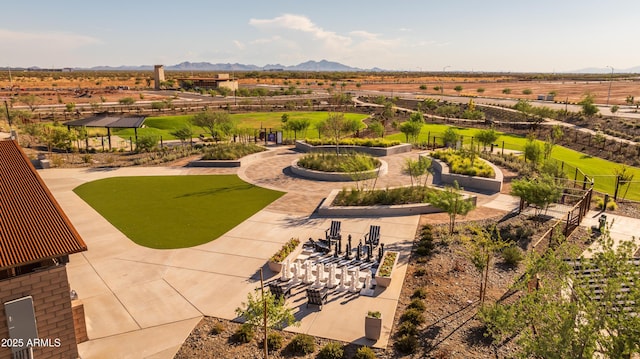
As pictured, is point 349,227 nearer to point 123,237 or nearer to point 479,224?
point 479,224

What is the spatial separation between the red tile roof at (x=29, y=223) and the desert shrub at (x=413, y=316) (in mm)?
9540

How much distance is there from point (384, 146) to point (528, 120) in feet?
115

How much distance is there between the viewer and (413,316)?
1322 cm

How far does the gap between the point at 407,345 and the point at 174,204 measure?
1754cm

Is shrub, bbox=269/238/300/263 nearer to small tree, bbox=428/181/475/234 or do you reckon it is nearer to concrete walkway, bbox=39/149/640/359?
concrete walkway, bbox=39/149/640/359

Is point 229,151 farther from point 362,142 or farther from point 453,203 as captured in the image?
point 453,203

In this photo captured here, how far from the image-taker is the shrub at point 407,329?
12.5 meters

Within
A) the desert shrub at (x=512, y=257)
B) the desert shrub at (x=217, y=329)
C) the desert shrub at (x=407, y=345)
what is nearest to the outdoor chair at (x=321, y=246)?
the desert shrub at (x=217, y=329)

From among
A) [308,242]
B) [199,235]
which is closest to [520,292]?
[308,242]

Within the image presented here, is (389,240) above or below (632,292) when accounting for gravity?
below

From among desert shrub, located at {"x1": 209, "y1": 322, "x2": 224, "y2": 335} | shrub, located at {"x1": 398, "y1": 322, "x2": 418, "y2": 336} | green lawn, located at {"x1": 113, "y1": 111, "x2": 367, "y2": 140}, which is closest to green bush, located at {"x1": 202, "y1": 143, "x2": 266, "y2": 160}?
green lawn, located at {"x1": 113, "y1": 111, "x2": 367, "y2": 140}

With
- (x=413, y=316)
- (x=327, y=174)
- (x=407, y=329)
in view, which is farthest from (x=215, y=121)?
(x=407, y=329)

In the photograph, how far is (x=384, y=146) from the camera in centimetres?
3841

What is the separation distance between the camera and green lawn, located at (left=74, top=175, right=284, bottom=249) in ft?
67.2
